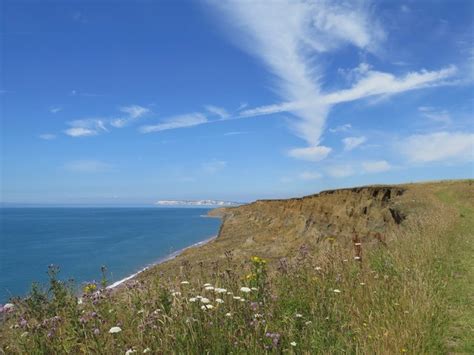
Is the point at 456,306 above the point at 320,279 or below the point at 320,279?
below

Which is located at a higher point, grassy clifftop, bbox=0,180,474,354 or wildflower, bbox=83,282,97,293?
wildflower, bbox=83,282,97,293

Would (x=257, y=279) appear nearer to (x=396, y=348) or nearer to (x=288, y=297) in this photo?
(x=288, y=297)

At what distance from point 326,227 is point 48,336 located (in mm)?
22300

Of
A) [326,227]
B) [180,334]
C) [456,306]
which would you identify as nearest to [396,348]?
[180,334]

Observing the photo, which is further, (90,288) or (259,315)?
(90,288)

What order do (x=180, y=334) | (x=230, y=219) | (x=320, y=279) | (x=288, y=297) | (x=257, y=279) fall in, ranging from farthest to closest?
1. (x=230, y=219)
2. (x=320, y=279)
3. (x=288, y=297)
4. (x=257, y=279)
5. (x=180, y=334)

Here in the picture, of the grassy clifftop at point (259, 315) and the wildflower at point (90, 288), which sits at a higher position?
the wildflower at point (90, 288)

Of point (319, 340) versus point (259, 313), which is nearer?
point (319, 340)

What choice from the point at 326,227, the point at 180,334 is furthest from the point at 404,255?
the point at 326,227

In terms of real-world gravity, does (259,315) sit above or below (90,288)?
below

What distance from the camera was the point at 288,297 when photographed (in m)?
6.57

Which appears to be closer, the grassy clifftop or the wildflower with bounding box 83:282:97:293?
the grassy clifftop

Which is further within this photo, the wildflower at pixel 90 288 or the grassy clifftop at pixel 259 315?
the wildflower at pixel 90 288

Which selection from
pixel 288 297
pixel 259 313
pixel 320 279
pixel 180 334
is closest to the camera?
pixel 180 334
